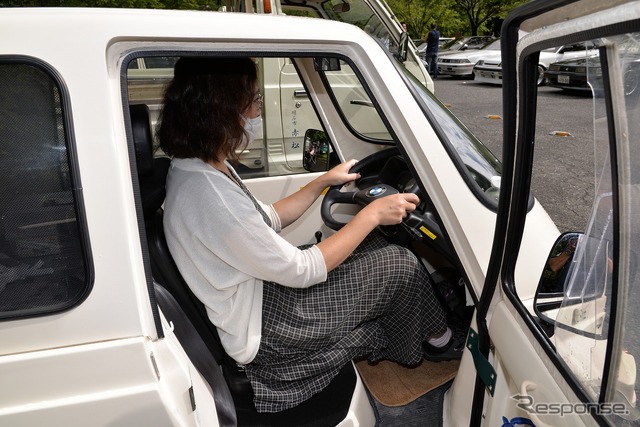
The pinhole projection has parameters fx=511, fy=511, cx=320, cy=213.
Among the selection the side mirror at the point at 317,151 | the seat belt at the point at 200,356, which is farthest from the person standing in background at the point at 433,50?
the seat belt at the point at 200,356

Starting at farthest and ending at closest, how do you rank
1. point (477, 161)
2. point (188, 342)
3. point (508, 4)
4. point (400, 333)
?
point (508, 4) → point (400, 333) → point (477, 161) → point (188, 342)

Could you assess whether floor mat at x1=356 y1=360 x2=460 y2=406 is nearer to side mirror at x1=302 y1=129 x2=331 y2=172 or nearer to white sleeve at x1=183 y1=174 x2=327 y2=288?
white sleeve at x1=183 y1=174 x2=327 y2=288

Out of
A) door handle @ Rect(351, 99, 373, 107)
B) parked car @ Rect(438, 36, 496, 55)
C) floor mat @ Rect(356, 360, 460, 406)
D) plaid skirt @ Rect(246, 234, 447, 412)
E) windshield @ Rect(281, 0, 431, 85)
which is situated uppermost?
parked car @ Rect(438, 36, 496, 55)

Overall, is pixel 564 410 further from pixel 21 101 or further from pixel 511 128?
pixel 21 101

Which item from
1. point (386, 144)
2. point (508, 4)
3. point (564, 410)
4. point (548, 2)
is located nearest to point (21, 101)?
point (548, 2)

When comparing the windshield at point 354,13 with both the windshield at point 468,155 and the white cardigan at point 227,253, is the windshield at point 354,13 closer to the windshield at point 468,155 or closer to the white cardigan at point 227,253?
the windshield at point 468,155

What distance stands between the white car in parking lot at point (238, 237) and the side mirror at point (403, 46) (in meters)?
3.14

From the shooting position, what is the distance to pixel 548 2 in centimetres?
76

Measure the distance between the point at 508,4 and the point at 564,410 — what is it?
32458 mm

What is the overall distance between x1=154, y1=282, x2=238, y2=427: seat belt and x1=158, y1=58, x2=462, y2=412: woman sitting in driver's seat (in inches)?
2.7

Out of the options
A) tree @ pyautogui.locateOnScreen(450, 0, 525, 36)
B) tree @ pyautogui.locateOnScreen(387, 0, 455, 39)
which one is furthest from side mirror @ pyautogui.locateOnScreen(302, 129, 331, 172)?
tree @ pyautogui.locateOnScreen(450, 0, 525, 36)

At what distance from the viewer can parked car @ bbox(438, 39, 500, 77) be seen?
14.9m

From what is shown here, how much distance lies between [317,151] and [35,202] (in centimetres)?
168

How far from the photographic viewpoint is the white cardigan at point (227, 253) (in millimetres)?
1372
